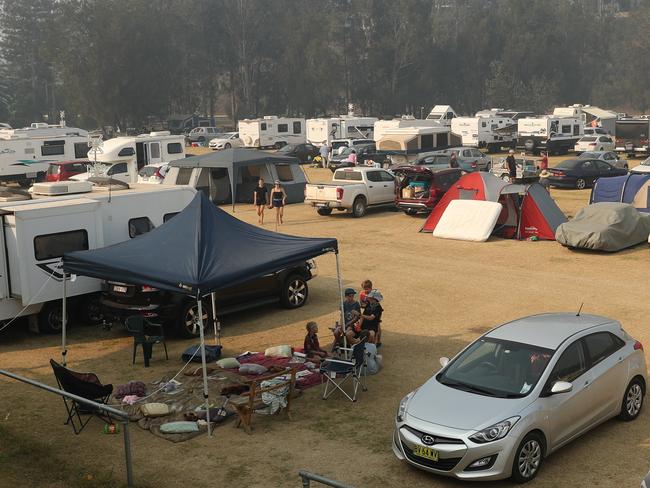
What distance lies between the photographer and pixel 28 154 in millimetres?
37188

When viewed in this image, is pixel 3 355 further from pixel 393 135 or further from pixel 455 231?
pixel 393 135

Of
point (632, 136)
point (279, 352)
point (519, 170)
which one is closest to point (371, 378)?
point (279, 352)

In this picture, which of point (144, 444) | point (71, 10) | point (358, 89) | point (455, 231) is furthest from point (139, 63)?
point (144, 444)

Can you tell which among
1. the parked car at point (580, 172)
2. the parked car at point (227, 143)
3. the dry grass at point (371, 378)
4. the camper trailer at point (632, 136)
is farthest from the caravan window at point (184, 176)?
the camper trailer at point (632, 136)

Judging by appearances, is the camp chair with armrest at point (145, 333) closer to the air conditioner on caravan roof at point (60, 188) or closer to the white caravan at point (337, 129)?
the air conditioner on caravan roof at point (60, 188)

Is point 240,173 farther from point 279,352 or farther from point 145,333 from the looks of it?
point 279,352

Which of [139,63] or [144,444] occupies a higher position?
[139,63]

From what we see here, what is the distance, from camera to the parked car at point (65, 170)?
33.0 meters

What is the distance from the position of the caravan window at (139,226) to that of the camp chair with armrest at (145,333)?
287 cm

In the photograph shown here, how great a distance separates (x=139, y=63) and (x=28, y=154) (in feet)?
156

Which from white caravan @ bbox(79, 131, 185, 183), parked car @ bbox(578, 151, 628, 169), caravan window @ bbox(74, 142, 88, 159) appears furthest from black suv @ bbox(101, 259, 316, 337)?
caravan window @ bbox(74, 142, 88, 159)

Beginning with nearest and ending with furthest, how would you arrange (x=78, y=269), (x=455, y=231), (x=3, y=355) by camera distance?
(x=78, y=269) < (x=3, y=355) < (x=455, y=231)

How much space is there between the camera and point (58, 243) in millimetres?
14344

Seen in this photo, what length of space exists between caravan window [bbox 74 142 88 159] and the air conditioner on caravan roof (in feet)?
80.7
